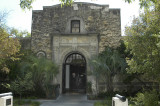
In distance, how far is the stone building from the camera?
11.4 meters

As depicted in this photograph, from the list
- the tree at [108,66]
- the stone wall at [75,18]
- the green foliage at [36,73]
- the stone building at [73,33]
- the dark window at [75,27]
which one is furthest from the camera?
Answer: the dark window at [75,27]

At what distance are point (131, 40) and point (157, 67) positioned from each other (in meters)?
1.96

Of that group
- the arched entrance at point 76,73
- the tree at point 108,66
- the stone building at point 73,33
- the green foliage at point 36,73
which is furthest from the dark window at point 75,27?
the green foliage at point 36,73

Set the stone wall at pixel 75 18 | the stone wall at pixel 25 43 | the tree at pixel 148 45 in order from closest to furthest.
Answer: the tree at pixel 148 45 < the stone wall at pixel 75 18 < the stone wall at pixel 25 43

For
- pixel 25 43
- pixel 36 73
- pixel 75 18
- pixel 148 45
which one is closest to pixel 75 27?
pixel 75 18

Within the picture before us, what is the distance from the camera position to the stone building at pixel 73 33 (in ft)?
37.4

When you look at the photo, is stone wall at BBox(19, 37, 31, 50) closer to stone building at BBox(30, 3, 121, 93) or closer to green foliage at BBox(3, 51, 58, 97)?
stone building at BBox(30, 3, 121, 93)

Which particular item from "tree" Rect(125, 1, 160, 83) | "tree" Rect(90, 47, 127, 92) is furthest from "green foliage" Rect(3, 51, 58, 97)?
"tree" Rect(125, 1, 160, 83)

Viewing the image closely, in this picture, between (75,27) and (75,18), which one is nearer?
(75,18)

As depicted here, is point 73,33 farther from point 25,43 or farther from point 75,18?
point 25,43

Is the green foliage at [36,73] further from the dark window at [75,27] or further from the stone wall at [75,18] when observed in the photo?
→ the dark window at [75,27]

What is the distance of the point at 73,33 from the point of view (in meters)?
11.4

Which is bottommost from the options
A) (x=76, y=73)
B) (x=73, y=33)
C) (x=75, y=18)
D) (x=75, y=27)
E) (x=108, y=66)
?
(x=76, y=73)

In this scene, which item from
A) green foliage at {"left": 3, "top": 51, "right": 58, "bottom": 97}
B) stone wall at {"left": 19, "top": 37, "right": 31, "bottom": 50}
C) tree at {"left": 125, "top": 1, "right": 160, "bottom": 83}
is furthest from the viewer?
stone wall at {"left": 19, "top": 37, "right": 31, "bottom": 50}
